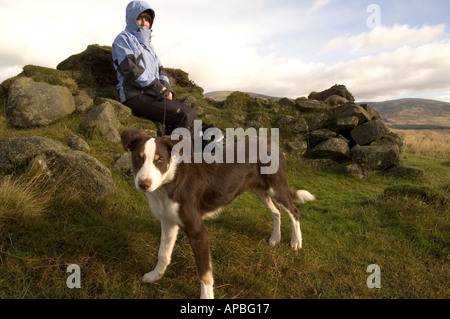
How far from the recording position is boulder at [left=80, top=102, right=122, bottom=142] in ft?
23.9

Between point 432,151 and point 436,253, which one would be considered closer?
point 436,253

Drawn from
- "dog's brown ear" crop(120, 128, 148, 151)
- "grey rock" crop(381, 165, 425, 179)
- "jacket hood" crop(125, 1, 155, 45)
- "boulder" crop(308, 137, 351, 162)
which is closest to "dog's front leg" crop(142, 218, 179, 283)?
"dog's brown ear" crop(120, 128, 148, 151)

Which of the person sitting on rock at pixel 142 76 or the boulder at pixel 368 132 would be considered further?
the boulder at pixel 368 132

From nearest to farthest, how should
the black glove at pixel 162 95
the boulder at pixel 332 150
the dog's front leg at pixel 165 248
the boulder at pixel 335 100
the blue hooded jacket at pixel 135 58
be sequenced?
1. the dog's front leg at pixel 165 248
2. the blue hooded jacket at pixel 135 58
3. the black glove at pixel 162 95
4. the boulder at pixel 332 150
5. the boulder at pixel 335 100

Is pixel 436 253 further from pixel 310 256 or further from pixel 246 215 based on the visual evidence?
pixel 246 215

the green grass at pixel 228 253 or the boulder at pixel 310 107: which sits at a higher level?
the boulder at pixel 310 107

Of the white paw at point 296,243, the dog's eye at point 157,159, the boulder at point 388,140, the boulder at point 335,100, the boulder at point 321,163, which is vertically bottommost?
the white paw at point 296,243

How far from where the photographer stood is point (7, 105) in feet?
24.1

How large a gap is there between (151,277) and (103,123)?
4926 mm

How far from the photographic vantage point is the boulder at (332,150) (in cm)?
1120

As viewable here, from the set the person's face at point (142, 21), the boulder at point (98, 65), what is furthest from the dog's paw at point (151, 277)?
the boulder at point (98, 65)

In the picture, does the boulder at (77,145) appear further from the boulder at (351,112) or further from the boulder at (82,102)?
the boulder at (351,112)

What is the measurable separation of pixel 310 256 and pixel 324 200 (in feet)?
10.8
